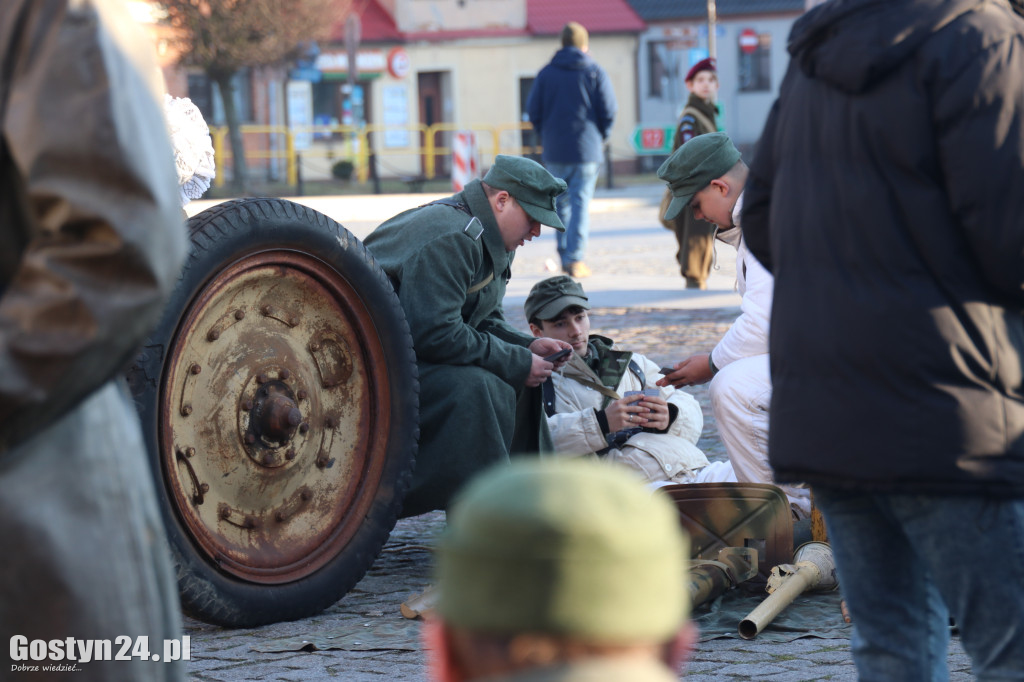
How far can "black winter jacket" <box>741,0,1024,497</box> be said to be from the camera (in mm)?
2223

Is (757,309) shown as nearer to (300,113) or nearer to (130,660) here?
(130,660)

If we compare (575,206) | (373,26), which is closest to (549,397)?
(575,206)

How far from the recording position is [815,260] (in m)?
2.36

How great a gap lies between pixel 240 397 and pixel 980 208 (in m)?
2.50

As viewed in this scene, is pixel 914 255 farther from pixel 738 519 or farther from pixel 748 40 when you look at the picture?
pixel 748 40

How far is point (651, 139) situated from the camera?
3375 cm

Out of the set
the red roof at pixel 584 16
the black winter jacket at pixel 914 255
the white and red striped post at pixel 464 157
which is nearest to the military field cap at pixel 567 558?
the black winter jacket at pixel 914 255

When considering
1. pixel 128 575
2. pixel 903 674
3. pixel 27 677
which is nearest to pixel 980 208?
pixel 903 674

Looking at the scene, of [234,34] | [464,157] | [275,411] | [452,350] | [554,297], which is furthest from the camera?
[234,34]

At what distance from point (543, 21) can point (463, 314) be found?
123 ft

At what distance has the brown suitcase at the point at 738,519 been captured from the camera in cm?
440

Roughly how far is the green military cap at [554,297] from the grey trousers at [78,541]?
3633mm

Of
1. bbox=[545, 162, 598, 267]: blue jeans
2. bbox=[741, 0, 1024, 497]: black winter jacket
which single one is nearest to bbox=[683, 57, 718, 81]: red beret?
bbox=[545, 162, 598, 267]: blue jeans

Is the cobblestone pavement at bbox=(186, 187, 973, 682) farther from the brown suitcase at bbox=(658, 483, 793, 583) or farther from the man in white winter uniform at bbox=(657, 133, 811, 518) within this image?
the man in white winter uniform at bbox=(657, 133, 811, 518)
